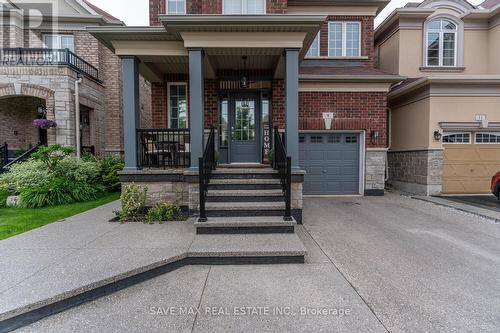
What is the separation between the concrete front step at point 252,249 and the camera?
11.3ft

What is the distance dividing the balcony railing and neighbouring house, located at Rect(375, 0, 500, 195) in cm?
1170

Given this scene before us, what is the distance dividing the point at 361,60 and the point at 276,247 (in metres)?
8.00

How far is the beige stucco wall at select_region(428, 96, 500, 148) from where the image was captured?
8094 millimetres

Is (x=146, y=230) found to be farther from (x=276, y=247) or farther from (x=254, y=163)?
(x=254, y=163)

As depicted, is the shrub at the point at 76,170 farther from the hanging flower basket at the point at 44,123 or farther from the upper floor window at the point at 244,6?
the upper floor window at the point at 244,6

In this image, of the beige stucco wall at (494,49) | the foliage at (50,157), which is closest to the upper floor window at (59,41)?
the foliage at (50,157)

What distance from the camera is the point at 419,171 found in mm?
8500

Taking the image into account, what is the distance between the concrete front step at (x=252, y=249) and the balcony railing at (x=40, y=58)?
8.92 metres

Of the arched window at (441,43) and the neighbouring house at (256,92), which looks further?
the arched window at (441,43)

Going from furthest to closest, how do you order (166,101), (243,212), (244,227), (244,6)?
1. (166,101)
2. (244,6)
3. (243,212)
4. (244,227)

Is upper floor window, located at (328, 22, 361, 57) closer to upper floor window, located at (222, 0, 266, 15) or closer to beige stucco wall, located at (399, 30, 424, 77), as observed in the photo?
beige stucco wall, located at (399, 30, 424, 77)

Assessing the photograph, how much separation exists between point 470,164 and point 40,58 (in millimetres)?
15272

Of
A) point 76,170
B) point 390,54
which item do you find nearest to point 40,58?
point 76,170

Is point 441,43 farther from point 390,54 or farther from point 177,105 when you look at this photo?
point 177,105
